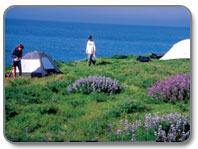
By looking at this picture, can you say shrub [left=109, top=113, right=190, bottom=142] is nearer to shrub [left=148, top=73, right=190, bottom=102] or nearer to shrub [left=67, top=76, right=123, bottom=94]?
shrub [left=148, top=73, right=190, bottom=102]

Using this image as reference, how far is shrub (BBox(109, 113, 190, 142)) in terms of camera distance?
5441 millimetres

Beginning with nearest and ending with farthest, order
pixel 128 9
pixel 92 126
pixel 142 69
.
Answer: pixel 92 126 → pixel 128 9 → pixel 142 69

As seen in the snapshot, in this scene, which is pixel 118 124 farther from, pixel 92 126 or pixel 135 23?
pixel 135 23

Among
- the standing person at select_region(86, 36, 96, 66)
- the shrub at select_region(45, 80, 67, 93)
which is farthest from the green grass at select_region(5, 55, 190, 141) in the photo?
the standing person at select_region(86, 36, 96, 66)

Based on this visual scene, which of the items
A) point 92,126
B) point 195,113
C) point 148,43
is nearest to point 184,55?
point 148,43

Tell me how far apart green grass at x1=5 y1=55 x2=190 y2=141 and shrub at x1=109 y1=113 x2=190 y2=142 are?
0.15 metres

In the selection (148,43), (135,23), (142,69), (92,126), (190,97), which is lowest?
(92,126)

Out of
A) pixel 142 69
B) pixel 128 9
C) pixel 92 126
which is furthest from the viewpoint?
pixel 142 69

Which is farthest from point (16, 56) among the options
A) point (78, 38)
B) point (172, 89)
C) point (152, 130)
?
point (172, 89)

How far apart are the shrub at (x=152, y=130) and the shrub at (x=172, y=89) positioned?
0.54m

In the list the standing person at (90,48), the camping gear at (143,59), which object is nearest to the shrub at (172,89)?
the camping gear at (143,59)

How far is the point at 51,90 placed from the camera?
6.01 meters

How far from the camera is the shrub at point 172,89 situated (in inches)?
231

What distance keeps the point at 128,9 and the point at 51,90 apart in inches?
85.8
